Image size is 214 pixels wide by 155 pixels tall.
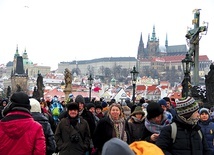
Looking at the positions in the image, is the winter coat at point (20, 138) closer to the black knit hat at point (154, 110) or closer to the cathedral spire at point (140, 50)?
the black knit hat at point (154, 110)

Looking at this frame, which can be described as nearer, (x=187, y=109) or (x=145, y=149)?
(x=145, y=149)

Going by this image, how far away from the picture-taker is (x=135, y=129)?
590 cm

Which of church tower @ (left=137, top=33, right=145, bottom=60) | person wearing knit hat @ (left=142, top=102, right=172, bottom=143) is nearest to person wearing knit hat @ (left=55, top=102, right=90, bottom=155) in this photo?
person wearing knit hat @ (left=142, top=102, right=172, bottom=143)

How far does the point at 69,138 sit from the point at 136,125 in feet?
3.24

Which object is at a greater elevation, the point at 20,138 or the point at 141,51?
the point at 141,51

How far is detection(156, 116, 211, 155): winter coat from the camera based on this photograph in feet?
12.2

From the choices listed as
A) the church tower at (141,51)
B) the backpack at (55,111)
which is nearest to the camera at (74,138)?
the backpack at (55,111)

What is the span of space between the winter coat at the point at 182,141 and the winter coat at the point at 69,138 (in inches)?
90.6

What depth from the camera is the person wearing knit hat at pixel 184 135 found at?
3.73 meters

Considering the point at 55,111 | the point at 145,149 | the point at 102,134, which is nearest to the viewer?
the point at 145,149

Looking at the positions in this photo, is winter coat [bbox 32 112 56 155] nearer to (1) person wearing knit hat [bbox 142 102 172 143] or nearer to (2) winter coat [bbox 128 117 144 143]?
(1) person wearing knit hat [bbox 142 102 172 143]

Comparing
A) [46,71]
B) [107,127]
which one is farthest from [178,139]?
[46,71]

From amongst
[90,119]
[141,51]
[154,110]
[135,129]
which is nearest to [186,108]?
[154,110]

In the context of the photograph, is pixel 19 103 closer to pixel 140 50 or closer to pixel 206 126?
pixel 206 126
